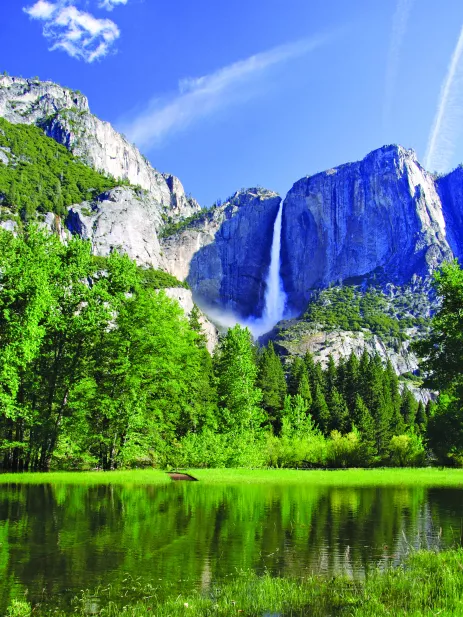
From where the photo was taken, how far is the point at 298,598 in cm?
755

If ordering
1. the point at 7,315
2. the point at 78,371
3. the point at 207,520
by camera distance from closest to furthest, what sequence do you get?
the point at 207,520
the point at 7,315
the point at 78,371

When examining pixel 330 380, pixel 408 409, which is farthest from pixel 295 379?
pixel 408 409

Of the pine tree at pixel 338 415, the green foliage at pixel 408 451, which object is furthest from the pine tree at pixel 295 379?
the green foliage at pixel 408 451

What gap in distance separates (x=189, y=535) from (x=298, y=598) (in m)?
5.66

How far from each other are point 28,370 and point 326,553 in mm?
25964

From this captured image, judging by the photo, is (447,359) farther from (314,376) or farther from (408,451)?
(314,376)

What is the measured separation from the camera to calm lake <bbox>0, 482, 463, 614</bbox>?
29.9ft

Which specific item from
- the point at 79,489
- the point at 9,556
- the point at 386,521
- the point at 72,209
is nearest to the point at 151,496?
the point at 79,489

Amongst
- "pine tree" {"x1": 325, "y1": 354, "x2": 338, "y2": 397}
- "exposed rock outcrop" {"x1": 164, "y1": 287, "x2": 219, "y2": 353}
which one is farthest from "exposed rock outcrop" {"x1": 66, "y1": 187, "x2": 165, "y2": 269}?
"pine tree" {"x1": 325, "y1": 354, "x2": 338, "y2": 397}

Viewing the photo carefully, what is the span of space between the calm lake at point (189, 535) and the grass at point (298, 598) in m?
0.50

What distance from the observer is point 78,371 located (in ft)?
115

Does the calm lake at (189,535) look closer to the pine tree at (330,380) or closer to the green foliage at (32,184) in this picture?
Answer: the pine tree at (330,380)

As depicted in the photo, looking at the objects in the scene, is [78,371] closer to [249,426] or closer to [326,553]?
[249,426]

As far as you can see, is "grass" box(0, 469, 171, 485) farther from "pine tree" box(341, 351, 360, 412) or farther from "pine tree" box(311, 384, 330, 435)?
"pine tree" box(341, 351, 360, 412)
